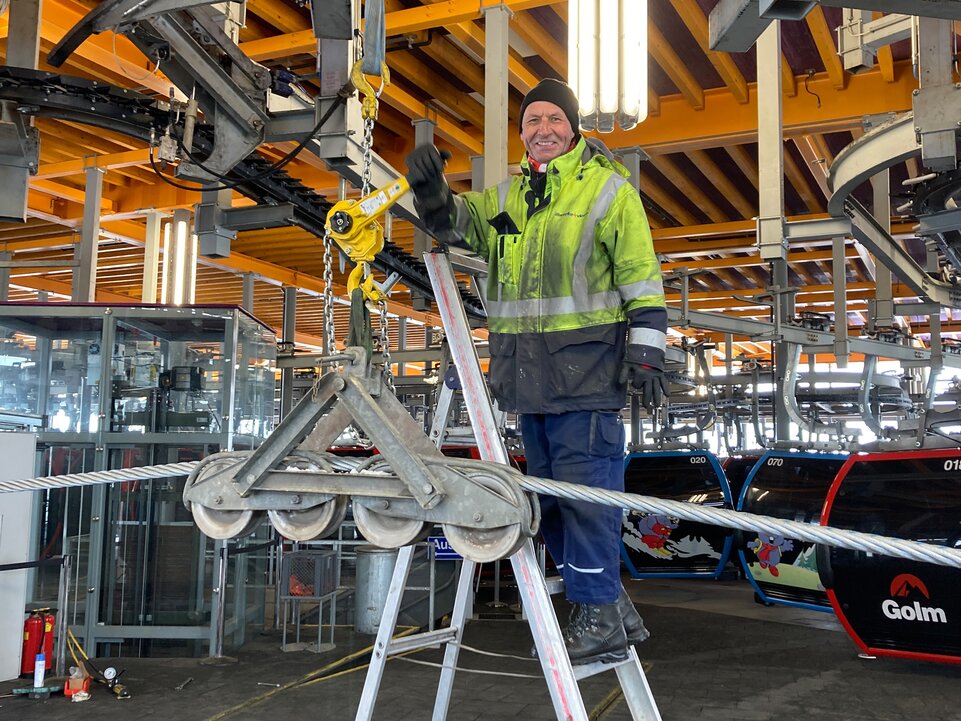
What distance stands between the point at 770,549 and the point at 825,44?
162 inches

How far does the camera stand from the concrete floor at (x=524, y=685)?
197 inches

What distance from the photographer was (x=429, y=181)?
8.20 feet

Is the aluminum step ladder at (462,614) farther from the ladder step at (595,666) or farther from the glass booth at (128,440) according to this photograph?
the glass booth at (128,440)

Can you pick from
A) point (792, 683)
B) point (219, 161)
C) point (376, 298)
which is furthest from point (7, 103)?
point (792, 683)

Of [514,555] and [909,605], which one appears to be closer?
[514,555]

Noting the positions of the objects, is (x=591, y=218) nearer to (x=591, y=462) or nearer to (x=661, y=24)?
(x=591, y=462)

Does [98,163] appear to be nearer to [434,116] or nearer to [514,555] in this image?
[434,116]

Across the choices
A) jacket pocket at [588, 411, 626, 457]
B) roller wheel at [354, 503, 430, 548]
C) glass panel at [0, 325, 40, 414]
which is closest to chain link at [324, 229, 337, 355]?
roller wheel at [354, 503, 430, 548]

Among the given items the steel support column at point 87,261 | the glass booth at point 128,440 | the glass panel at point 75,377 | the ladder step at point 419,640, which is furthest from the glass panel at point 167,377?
the ladder step at point 419,640

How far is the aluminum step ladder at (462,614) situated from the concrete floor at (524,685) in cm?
90

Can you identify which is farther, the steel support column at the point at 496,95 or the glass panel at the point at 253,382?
the glass panel at the point at 253,382

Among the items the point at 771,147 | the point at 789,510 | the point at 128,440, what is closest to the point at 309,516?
the point at 771,147

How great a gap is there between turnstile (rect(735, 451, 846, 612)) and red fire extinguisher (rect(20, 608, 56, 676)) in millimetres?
5318

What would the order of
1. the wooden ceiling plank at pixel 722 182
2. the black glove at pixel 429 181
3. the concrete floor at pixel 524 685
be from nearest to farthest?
the black glove at pixel 429 181 < the concrete floor at pixel 524 685 < the wooden ceiling plank at pixel 722 182
